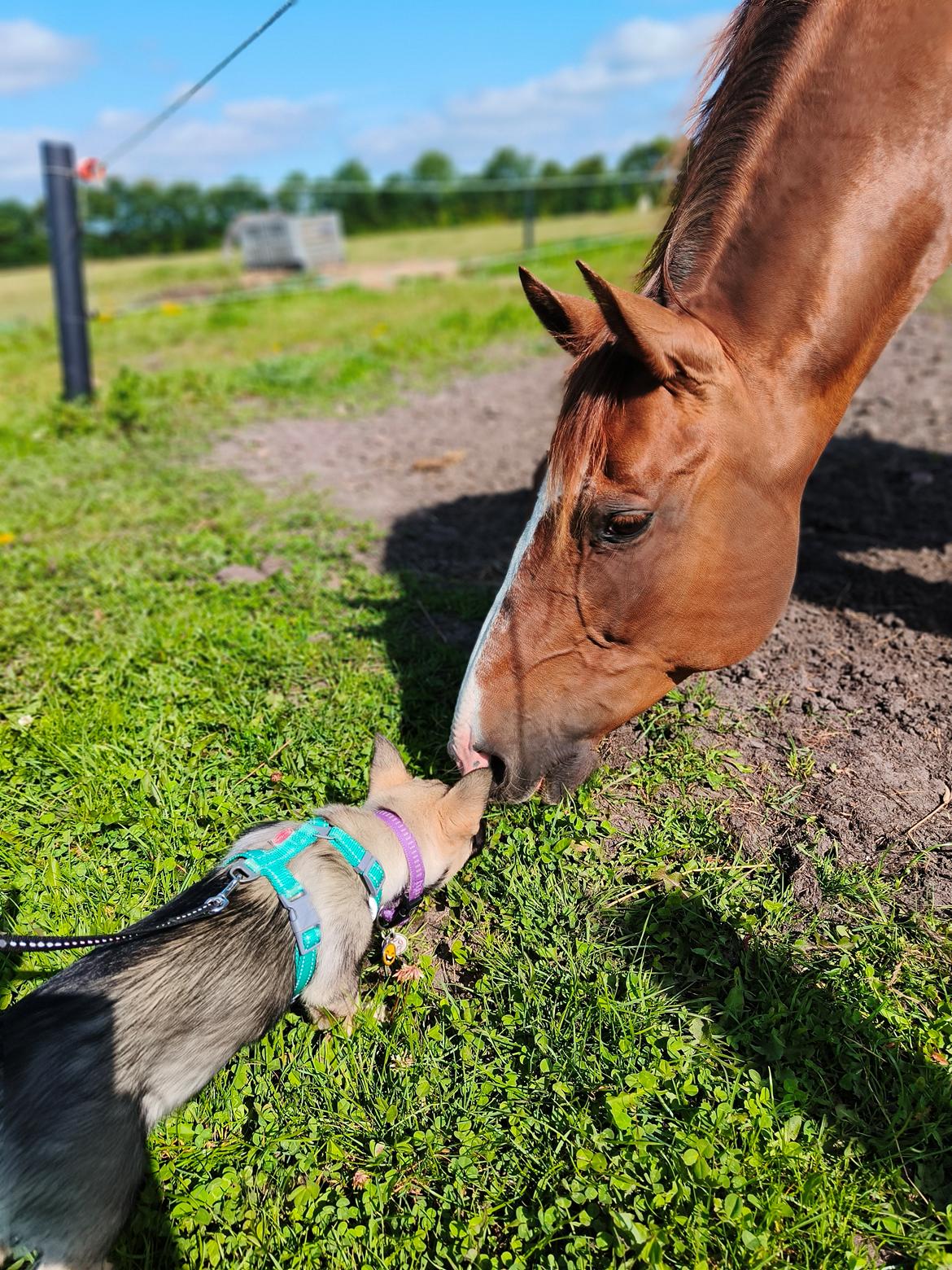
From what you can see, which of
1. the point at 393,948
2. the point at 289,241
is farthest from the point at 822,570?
the point at 289,241

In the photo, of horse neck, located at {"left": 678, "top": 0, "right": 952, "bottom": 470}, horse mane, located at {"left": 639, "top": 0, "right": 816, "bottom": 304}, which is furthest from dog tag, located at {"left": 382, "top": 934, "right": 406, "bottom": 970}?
horse mane, located at {"left": 639, "top": 0, "right": 816, "bottom": 304}

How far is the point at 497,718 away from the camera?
2.48 metres

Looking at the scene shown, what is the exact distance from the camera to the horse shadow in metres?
3.81

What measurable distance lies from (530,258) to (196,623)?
51.1 ft

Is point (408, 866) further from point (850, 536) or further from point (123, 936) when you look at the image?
point (850, 536)

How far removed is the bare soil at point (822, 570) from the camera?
2.67 m

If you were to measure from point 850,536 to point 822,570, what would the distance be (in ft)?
1.83

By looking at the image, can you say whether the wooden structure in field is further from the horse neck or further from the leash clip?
the leash clip

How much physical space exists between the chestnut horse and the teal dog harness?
1.34 feet

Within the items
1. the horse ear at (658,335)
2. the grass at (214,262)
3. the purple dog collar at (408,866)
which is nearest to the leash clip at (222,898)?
the purple dog collar at (408,866)

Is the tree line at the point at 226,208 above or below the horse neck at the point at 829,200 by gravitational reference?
above

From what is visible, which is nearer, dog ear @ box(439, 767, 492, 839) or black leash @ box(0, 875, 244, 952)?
black leash @ box(0, 875, 244, 952)

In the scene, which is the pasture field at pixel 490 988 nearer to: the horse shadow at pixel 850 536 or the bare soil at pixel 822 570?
the bare soil at pixel 822 570

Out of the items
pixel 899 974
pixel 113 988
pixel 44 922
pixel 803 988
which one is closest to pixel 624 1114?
pixel 803 988
